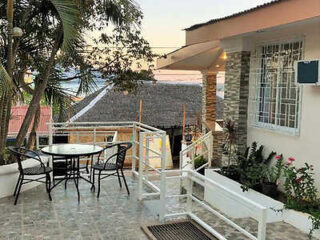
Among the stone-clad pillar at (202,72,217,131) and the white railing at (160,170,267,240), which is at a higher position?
the stone-clad pillar at (202,72,217,131)

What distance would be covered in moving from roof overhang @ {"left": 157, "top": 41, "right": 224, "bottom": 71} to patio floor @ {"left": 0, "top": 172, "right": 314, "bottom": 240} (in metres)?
4.57

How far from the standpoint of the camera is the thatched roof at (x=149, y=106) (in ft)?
63.4

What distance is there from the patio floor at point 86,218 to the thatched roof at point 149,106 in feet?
42.8

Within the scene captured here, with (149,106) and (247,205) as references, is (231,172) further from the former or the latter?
(149,106)

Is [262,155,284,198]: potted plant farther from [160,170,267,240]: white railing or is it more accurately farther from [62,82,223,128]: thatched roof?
[62,82,223,128]: thatched roof

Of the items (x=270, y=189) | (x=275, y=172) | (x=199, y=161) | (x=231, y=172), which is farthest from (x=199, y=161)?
(x=270, y=189)

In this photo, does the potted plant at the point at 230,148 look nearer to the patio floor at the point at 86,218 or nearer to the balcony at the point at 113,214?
the balcony at the point at 113,214

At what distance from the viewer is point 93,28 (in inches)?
266

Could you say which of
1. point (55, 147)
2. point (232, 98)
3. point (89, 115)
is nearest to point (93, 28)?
point (55, 147)

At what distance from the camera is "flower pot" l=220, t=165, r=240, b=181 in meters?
6.70

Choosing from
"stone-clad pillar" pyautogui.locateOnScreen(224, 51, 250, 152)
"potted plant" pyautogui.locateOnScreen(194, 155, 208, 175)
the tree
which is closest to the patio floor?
the tree

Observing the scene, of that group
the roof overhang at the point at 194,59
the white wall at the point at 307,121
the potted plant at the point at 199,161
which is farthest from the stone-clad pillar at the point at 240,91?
the potted plant at the point at 199,161

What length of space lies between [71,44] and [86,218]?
104 inches

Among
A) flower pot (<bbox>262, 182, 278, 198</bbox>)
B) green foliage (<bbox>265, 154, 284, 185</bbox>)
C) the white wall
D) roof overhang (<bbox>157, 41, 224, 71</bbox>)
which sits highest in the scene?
roof overhang (<bbox>157, 41, 224, 71</bbox>)
